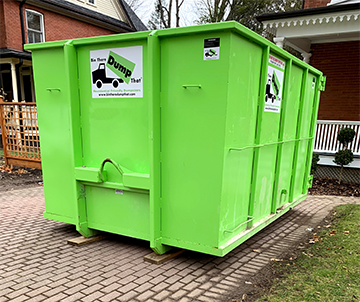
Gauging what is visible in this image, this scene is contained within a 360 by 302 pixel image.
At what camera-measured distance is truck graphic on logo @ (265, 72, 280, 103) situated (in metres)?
3.83

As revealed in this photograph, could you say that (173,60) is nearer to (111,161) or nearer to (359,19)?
(111,161)

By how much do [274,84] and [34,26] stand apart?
15.2 m

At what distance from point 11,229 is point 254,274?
377 centimetres

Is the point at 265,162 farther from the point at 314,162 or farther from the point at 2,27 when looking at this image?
the point at 2,27

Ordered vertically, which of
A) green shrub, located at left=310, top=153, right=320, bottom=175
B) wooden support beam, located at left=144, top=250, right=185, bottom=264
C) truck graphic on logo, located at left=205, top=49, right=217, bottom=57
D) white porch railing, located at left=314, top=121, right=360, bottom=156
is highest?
truck graphic on logo, located at left=205, top=49, right=217, bottom=57

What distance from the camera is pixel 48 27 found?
15.5 meters

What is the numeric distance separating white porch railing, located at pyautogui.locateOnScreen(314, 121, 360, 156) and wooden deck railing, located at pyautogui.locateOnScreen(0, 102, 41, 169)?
8.59 metres

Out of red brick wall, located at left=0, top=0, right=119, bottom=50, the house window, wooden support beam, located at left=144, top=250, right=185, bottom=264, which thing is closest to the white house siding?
red brick wall, located at left=0, top=0, right=119, bottom=50

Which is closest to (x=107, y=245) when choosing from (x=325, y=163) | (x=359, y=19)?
(x=325, y=163)

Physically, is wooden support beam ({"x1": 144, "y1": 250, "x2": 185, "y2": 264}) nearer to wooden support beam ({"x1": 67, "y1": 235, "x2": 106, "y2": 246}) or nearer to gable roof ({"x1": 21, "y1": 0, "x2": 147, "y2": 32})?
wooden support beam ({"x1": 67, "y1": 235, "x2": 106, "y2": 246})

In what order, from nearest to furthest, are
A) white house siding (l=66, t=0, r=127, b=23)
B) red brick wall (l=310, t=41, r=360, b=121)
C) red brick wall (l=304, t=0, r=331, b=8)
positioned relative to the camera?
red brick wall (l=310, t=41, r=360, b=121), red brick wall (l=304, t=0, r=331, b=8), white house siding (l=66, t=0, r=127, b=23)

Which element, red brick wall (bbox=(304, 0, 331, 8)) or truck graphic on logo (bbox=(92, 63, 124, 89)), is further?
red brick wall (bbox=(304, 0, 331, 8))

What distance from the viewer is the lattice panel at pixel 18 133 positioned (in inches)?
340

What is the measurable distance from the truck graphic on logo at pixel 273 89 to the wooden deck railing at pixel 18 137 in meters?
7.11
